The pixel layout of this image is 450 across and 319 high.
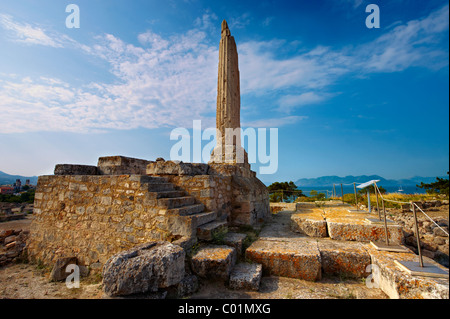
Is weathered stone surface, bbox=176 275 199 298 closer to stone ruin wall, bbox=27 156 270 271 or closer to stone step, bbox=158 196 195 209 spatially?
stone ruin wall, bbox=27 156 270 271

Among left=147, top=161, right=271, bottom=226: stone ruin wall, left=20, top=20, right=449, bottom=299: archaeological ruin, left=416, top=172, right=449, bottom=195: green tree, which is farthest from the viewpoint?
left=416, top=172, right=449, bottom=195: green tree

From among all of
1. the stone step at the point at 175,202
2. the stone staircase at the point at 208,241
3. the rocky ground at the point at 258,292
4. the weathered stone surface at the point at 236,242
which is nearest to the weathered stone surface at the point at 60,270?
the rocky ground at the point at 258,292

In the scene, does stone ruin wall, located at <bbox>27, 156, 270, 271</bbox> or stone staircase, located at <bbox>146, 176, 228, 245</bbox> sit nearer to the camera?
stone staircase, located at <bbox>146, 176, 228, 245</bbox>

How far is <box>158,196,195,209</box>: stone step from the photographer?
12.6 ft

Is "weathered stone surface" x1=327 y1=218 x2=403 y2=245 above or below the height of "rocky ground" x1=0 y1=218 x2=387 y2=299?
above

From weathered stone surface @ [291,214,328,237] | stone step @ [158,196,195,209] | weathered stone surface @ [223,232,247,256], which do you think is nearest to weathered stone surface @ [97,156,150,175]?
stone step @ [158,196,195,209]

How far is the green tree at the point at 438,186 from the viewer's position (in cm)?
1612

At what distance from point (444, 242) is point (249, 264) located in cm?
629

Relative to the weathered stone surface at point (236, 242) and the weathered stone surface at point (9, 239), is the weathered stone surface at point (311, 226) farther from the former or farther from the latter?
the weathered stone surface at point (9, 239)

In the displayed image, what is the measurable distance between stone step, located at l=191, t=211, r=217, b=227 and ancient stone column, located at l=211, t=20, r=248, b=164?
12.3 feet

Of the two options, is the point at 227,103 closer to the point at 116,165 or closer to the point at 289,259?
the point at 116,165

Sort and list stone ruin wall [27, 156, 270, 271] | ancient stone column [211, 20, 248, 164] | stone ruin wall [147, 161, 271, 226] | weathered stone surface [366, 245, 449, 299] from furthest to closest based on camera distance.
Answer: ancient stone column [211, 20, 248, 164] → stone ruin wall [147, 161, 271, 226] → stone ruin wall [27, 156, 270, 271] → weathered stone surface [366, 245, 449, 299]

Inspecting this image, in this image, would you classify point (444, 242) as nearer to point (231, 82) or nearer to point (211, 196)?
A: point (211, 196)

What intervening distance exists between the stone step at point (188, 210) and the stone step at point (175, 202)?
0.44ft
